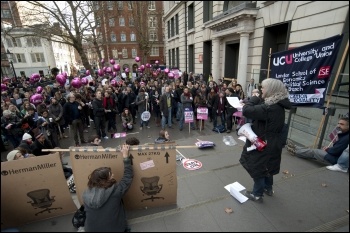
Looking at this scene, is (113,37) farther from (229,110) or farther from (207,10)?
(229,110)

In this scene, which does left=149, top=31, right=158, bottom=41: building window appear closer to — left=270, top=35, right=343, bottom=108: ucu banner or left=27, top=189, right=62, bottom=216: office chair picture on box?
left=270, top=35, right=343, bottom=108: ucu banner

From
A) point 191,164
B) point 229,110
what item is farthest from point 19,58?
point 191,164

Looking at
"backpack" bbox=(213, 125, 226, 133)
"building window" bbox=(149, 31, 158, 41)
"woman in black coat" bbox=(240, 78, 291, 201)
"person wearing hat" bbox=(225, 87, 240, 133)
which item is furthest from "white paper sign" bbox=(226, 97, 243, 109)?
"building window" bbox=(149, 31, 158, 41)

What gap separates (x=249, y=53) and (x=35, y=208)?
10155 millimetres

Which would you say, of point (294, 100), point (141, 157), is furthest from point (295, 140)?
point (141, 157)

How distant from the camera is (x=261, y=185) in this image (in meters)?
3.25

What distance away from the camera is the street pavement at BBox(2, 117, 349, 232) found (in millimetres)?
2713

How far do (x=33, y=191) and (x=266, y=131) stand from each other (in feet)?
11.7

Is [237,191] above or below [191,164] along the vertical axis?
above

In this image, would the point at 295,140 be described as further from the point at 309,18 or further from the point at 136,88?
the point at 136,88

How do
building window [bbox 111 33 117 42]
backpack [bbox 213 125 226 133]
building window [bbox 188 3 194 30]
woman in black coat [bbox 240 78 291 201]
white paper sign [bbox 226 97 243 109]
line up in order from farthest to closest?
building window [bbox 111 33 117 42], building window [bbox 188 3 194 30], backpack [bbox 213 125 226 133], white paper sign [bbox 226 97 243 109], woman in black coat [bbox 240 78 291 201]

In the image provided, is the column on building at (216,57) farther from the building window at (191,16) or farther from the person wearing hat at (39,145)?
the person wearing hat at (39,145)

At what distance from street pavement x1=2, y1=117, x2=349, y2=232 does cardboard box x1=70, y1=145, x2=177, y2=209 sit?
0.21 m

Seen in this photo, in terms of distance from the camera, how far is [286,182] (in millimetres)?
3785
